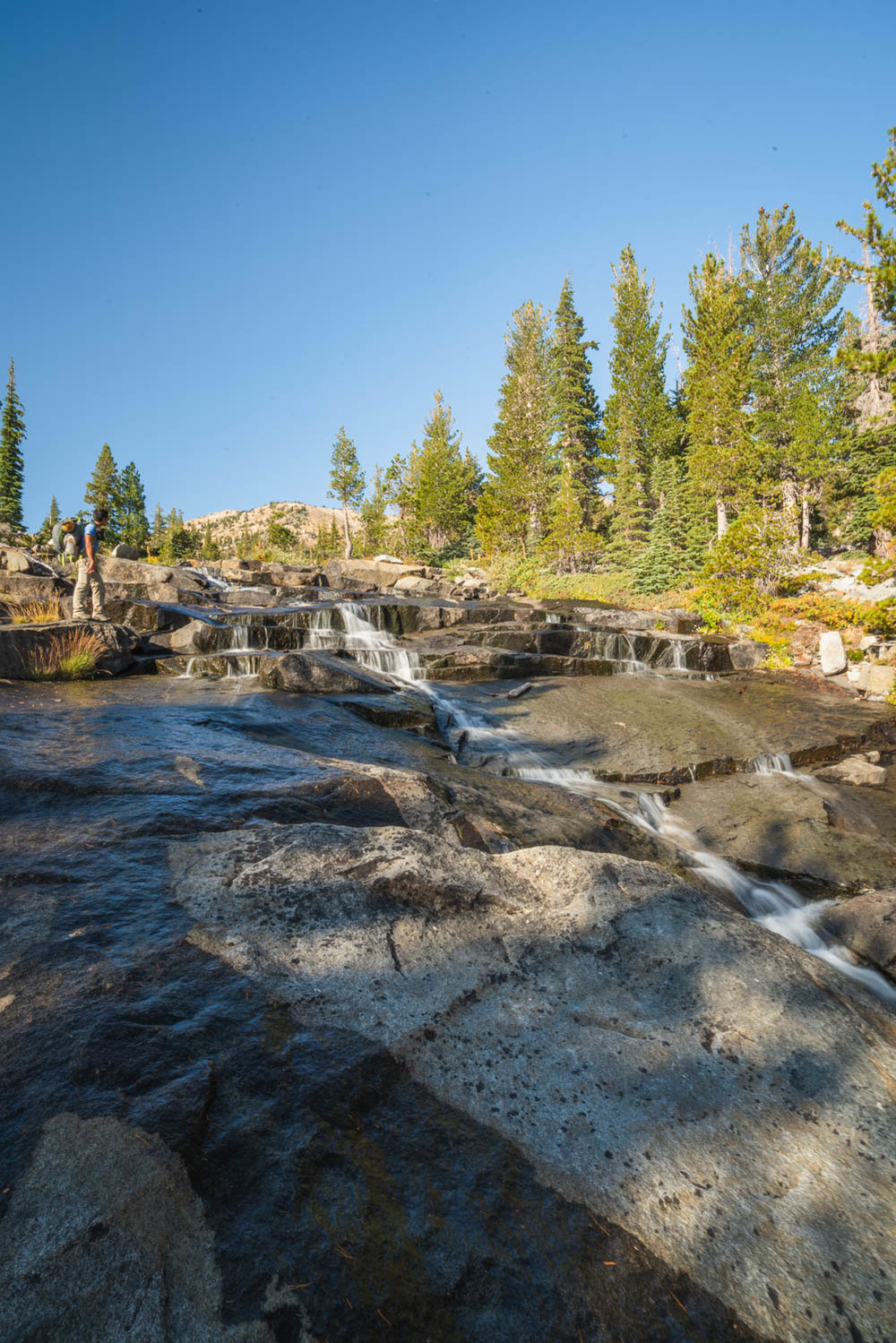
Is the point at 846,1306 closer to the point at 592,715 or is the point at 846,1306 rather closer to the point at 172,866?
the point at 172,866

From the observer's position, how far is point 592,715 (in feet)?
31.9

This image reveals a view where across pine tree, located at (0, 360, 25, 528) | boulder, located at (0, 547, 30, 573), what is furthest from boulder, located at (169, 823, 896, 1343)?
pine tree, located at (0, 360, 25, 528)

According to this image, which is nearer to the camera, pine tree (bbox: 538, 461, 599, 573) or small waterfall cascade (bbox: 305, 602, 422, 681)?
small waterfall cascade (bbox: 305, 602, 422, 681)

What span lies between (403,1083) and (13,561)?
2046cm

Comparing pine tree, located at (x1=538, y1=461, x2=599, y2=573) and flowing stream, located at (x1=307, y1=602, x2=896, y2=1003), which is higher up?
pine tree, located at (x1=538, y1=461, x2=599, y2=573)

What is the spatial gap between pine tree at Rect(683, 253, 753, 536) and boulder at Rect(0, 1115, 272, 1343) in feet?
94.7

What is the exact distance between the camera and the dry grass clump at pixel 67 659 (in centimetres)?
902

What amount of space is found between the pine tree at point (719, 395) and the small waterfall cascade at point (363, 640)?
18.1m

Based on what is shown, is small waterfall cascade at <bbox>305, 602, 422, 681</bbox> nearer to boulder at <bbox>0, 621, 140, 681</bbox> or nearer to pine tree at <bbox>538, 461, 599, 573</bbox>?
boulder at <bbox>0, 621, 140, 681</bbox>

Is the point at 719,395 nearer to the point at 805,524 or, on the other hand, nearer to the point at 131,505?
the point at 805,524

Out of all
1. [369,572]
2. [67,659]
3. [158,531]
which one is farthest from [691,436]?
[158,531]

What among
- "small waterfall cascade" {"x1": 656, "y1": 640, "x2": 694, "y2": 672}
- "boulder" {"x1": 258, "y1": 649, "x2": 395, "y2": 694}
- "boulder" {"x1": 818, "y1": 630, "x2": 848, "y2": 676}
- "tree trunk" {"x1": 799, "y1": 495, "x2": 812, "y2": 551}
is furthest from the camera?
"tree trunk" {"x1": 799, "y1": 495, "x2": 812, "y2": 551}

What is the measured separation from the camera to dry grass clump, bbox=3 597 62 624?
1190 centimetres

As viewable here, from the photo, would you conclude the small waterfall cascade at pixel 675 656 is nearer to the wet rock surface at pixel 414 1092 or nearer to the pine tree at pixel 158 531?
the wet rock surface at pixel 414 1092
